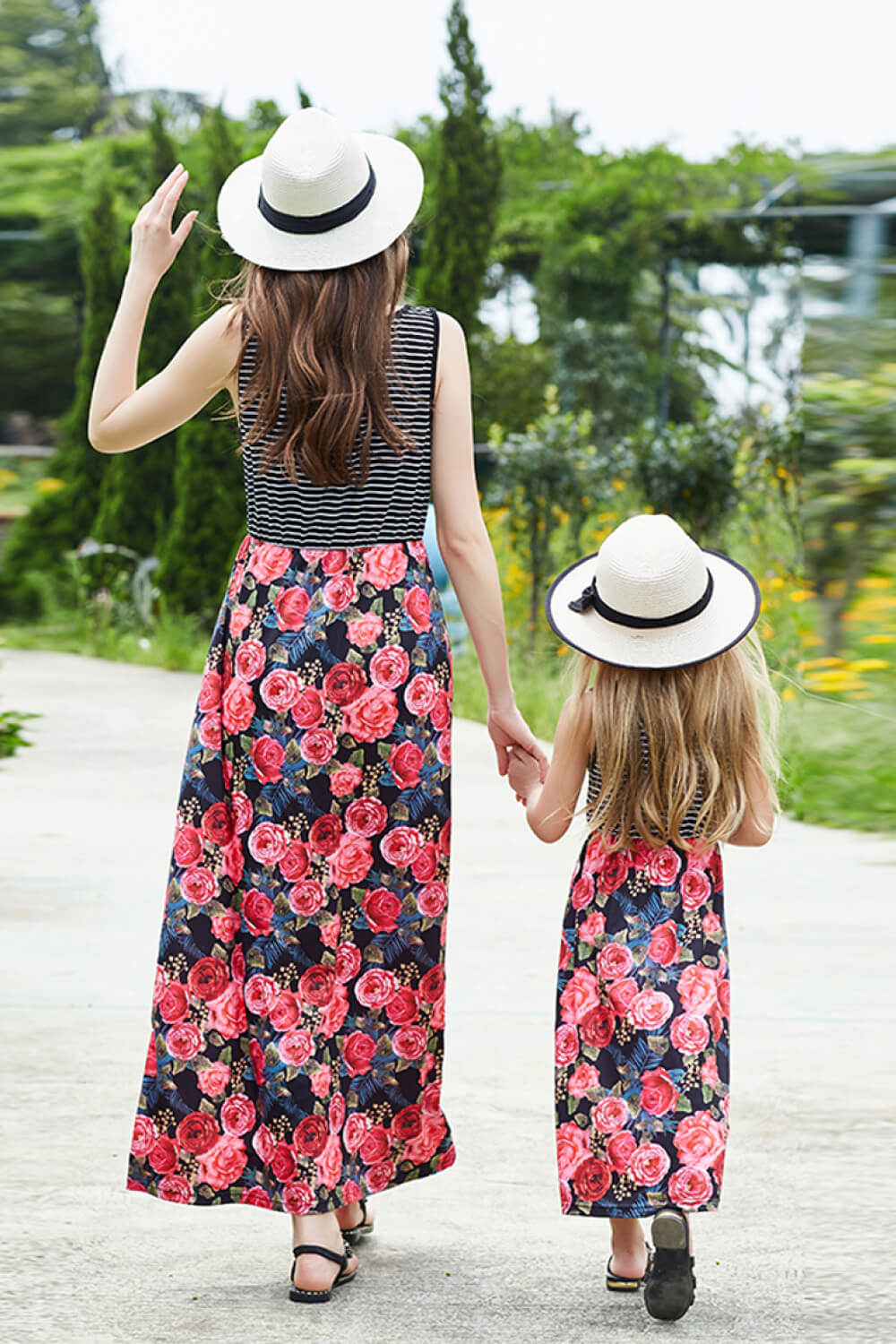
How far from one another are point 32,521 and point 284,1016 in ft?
29.7

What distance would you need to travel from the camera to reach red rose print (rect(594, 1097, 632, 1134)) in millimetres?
2244

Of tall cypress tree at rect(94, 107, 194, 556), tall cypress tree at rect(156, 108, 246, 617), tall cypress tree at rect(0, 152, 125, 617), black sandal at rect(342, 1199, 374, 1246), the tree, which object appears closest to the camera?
black sandal at rect(342, 1199, 374, 1246)

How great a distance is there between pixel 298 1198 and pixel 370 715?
0.69m

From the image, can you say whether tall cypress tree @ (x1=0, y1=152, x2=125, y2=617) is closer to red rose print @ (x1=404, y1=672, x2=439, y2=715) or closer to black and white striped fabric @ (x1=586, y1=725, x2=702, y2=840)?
red rose print @ (x1=404, y1=672, x2=439, y2=715)

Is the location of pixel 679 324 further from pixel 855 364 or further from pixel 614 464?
pixel 855 364

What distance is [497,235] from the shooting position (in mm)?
9438

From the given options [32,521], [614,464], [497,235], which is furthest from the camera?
[32,521]

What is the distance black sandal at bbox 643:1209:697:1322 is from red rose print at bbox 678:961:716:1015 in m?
0.27

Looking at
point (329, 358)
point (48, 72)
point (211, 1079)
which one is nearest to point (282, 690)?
point (329, 358)

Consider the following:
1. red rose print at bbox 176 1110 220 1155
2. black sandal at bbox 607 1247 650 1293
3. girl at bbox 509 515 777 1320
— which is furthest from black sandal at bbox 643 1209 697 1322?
red rose print at bbox 176 1110 220 1155

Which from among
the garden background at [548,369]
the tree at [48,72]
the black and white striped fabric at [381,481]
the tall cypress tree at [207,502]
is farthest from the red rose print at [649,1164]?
the tree at [48,72]

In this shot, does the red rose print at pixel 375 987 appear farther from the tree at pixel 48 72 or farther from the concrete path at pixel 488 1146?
the tree at pixel 48 72

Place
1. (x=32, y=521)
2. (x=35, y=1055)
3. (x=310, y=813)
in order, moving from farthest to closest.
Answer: (x=32, y=521), (x=35, y=1055), (x=310, y=813)

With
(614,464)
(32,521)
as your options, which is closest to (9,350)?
(32,521)
